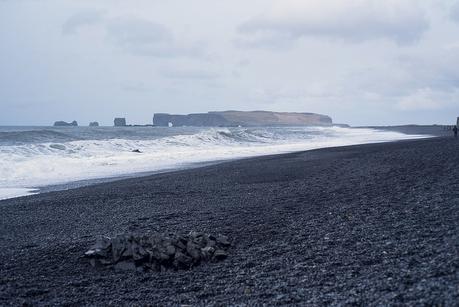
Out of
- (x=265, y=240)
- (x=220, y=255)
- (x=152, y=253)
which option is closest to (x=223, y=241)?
(x=220, y=255)

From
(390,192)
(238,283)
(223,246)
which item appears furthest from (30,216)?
(390,192)

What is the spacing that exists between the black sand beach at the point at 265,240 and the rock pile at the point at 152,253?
0.17 m

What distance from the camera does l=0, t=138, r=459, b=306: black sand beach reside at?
16.0 ft

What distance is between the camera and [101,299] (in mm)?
5262

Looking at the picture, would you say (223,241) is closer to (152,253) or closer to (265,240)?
(265,240)

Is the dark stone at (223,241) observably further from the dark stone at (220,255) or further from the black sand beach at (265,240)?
the dark stone at (220,255)

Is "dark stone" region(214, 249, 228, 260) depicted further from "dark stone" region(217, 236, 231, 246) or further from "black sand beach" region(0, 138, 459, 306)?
"dark stone" region(217, 236, 231, 246)

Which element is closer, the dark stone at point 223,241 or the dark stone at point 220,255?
the dark stone at point 220,255

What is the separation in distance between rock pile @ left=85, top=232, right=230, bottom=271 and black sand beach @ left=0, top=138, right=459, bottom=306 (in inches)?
6.8

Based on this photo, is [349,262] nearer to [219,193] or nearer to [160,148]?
[219,193]

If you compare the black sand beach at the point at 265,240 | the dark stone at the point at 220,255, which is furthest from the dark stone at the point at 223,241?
the dark stone at the point at 220,255

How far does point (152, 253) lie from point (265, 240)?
6.07 feet

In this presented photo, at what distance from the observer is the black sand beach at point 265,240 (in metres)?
4.87

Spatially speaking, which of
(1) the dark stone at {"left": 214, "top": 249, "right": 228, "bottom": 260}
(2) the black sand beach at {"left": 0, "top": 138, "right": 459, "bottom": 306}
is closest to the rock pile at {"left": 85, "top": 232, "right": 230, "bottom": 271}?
(1) the dark stone at {"left": 214, "top": 249, "right": 228, "bottom": 260}
